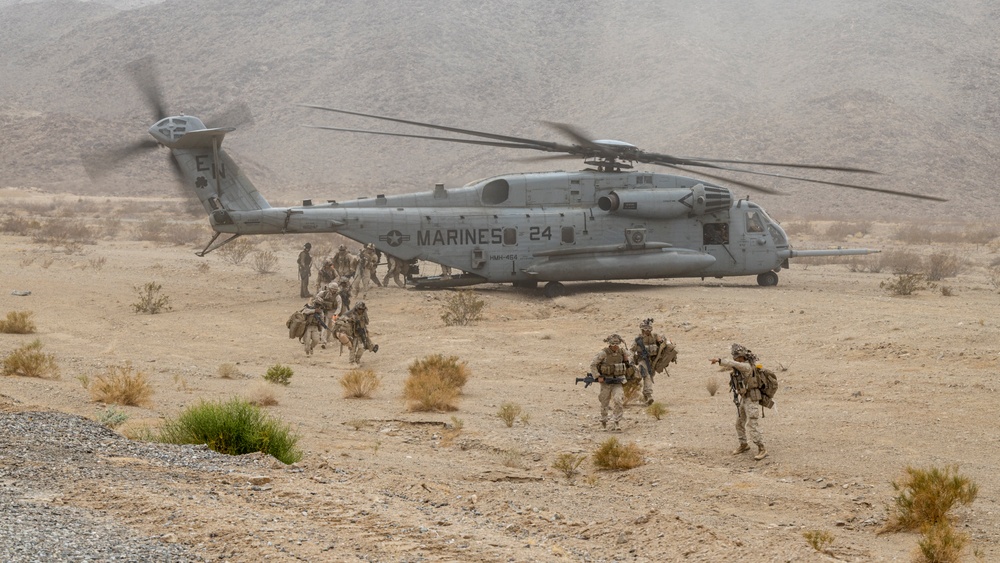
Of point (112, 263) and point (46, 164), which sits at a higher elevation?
point (46, 164)

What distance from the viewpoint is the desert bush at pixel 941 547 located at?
7.84 metres

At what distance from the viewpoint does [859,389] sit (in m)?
14.6

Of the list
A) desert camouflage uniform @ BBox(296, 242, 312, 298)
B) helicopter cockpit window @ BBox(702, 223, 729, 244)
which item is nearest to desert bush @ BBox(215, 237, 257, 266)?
desert camouflage uniform @ BBox(296, 242, 312, 298)

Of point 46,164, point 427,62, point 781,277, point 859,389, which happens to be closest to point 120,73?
point 46,164

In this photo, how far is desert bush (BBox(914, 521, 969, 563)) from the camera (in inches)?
309

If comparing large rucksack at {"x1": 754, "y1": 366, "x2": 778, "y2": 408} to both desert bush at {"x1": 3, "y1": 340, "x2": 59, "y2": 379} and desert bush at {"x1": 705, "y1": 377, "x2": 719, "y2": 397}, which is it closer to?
desert bush at {"x1": 705, "y1": 377, "x2": 719, "y2": 397}

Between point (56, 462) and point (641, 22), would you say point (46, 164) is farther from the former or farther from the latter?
point (56, 462)

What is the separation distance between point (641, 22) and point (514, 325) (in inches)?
3122

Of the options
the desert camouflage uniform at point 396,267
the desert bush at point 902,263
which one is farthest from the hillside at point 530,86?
the desert camouflage uniform at point 396,267

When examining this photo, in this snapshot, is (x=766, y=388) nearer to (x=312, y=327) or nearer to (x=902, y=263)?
(x=312, y=327)

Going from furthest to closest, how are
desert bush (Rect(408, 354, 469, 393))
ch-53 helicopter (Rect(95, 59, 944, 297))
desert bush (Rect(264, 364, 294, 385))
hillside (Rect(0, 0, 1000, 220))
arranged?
hillside (Rect(0, 0, 1000, 220))
ch-53 helicopter (Rect(95, 59, 944, 297))
desert bush (Rect(408, 354, 469, 393))
desert bush (Rect(264, 364, 294, 385))

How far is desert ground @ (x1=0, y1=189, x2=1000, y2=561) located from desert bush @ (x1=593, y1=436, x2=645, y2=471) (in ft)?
0.38

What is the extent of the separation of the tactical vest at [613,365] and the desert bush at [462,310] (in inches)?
329

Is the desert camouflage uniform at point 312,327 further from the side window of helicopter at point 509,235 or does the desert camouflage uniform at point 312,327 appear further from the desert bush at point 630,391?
the side window of helicopter at point 509,235
